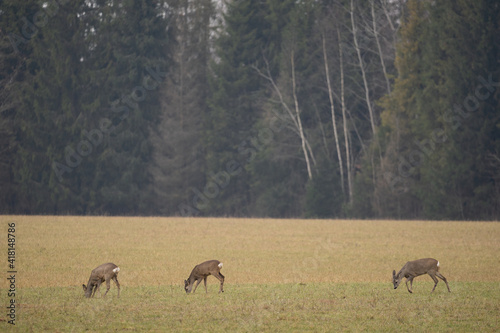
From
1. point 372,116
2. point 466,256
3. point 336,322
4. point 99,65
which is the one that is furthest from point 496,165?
point 336,322

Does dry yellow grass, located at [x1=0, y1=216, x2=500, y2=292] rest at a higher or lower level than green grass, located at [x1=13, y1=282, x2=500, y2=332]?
higher

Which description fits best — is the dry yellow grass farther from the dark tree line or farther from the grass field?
the dark tree line

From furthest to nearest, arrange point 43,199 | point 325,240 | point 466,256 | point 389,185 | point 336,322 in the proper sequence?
point 43,199
point 389,185
point 325,240
point 466,256
point 336,322

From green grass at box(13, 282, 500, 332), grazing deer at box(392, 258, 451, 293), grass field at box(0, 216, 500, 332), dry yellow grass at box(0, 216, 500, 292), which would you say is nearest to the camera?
green grass at box(13, 282, 500, 332)

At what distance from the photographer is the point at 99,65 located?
185 feet

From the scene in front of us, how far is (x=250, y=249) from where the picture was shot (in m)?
28.8

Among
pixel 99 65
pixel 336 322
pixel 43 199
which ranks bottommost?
pixel 336 322

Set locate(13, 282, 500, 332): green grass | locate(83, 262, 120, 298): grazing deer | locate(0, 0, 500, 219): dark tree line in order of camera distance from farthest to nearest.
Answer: locate(0, 0, 500, 219): dark tree line → locate(83, 262, 120, 298): grazing deer → locate(13, 282, 500, 332): green grass

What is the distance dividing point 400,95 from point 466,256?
2473 cm

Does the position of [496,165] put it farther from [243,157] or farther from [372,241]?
[243,157]

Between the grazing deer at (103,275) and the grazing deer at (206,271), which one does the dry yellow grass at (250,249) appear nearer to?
the grazing deer at (206,271)

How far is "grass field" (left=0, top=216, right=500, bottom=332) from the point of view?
12609mm

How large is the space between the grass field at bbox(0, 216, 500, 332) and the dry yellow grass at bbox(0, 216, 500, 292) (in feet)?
0.16

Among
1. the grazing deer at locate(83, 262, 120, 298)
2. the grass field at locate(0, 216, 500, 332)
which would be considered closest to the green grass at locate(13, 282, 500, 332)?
the grass field at locate(0, 216, 500, 332)
